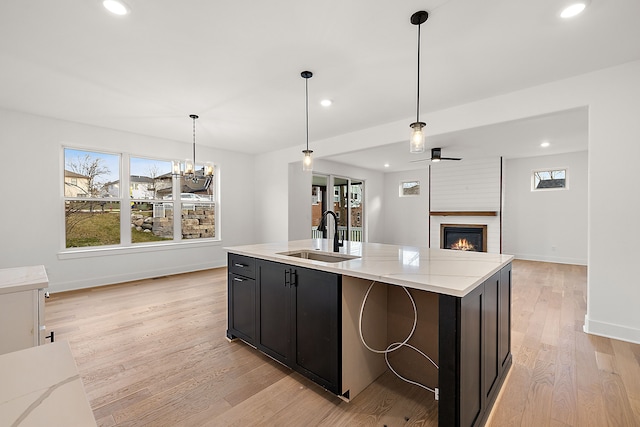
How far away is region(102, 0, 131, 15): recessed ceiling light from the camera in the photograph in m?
1.95

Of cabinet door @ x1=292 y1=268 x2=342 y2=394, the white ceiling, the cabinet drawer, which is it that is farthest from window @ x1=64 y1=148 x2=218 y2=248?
cabinet door @ x1=292 y1=268 x2=342 y2=394

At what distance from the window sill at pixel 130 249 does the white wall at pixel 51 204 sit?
0.02 metres

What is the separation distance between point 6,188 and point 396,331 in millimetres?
5227

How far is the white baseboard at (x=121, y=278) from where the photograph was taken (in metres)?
4.39

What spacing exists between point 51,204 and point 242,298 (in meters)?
3.76

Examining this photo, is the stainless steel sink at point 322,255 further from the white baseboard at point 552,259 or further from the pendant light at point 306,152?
the white baseboard at point 552,259

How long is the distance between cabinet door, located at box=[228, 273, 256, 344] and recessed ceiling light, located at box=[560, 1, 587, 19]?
120 inches

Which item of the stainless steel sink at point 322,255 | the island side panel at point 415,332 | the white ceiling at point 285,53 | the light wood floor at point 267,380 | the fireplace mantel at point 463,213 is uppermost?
the white ceiling at point 285,53

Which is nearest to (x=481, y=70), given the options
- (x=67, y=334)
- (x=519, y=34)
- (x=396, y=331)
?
(x=519, y=34)

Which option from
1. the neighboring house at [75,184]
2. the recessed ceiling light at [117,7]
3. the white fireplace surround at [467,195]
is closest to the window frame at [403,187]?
the white fireplace surround at [467,195]

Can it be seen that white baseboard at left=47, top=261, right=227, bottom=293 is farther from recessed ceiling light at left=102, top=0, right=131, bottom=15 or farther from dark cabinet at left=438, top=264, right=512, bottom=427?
dark cabinet at left=438, top=264, right=512, bottom=427

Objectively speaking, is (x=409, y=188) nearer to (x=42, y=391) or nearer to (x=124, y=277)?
(x=124, y=277)

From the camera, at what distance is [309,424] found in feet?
5.50

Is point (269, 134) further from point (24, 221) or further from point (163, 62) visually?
Answer: point (24, 221)
